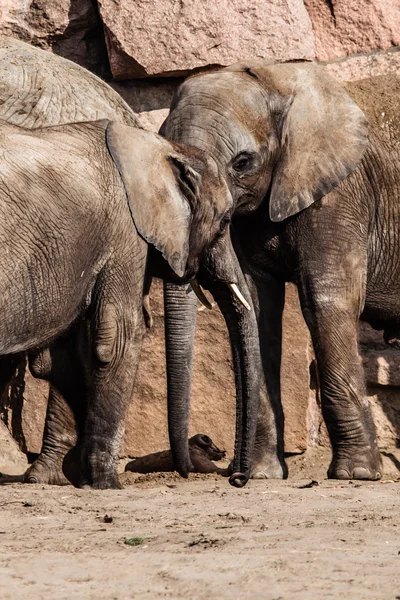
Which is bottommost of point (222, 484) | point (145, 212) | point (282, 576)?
point (282, 576)

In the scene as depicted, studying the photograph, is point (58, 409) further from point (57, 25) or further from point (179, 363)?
point (57, 25)

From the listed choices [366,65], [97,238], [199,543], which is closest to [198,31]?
[366,65]

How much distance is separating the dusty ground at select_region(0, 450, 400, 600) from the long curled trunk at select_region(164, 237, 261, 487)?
0.31 meters

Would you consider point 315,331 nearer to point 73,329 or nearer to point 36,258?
point 73,329

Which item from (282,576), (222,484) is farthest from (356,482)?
(282,576)

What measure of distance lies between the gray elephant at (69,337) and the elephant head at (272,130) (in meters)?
0.33

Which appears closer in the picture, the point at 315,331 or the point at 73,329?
the point at 73,329

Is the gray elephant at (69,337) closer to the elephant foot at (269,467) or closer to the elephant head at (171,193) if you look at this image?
the elephant head at (171,193)

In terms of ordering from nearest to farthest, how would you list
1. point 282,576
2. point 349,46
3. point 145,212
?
point 282,576, point 145,212, point 349,46

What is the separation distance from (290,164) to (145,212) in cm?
156

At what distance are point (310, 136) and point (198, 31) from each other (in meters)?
0.99

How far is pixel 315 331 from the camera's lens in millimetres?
6918

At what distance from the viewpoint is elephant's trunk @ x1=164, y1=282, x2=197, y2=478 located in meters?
6.42

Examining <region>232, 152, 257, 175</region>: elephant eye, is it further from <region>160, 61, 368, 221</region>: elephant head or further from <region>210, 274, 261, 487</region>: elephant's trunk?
<region>210, 274, 261, 487</region>: elephant's trunk
